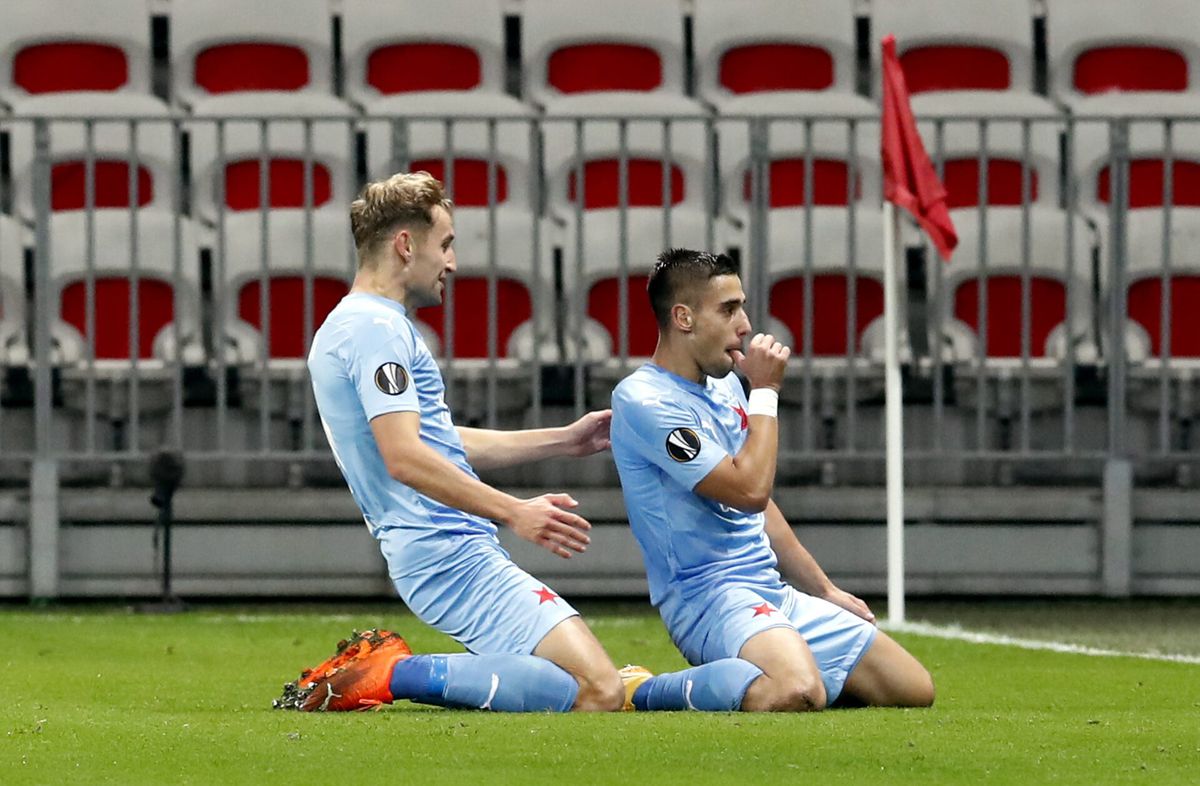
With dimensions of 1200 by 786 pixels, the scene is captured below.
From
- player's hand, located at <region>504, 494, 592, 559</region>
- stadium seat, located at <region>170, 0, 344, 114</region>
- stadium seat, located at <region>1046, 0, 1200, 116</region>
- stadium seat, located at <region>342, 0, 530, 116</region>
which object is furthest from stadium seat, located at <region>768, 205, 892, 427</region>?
player's hand, located at <region>504, 494, 592, 559</region>

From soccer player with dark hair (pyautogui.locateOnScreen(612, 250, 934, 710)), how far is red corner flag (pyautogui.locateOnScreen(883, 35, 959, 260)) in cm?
294

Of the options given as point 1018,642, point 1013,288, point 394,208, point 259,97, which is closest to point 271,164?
point 259,97

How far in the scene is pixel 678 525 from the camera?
17.2 feet

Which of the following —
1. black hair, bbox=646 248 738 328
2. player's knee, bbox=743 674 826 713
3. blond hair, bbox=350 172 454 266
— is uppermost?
blond hair, bbox=350 172 454 266

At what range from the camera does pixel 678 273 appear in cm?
523

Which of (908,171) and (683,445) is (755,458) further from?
(908,171)

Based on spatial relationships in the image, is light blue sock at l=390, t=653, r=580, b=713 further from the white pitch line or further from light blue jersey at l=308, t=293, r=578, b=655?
the white pitch line

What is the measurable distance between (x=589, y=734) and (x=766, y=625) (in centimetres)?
72

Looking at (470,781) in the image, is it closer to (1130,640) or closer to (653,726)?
(653,726)

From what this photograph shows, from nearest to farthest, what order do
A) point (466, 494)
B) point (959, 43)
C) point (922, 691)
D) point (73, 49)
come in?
point (466, 494)
point (922, 691)
point (959, 43)
point (73, 49)

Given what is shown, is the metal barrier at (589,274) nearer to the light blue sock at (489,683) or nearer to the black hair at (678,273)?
the black hair at (678,273)

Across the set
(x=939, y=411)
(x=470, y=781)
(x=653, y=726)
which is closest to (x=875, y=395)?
(x=939, y=411)

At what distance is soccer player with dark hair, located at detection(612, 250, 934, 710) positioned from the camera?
16.6 ft

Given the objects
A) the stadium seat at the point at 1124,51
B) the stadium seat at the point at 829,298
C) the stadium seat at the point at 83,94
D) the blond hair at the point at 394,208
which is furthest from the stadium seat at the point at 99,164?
the blond hair at the point at 394,208
